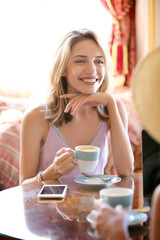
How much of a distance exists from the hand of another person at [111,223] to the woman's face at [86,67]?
1.02m

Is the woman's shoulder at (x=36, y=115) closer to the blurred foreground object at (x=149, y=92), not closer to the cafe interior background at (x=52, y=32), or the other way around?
the blurred foreground object at (x=149, y=92)

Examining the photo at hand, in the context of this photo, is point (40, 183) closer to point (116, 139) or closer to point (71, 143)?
point (71, 143)

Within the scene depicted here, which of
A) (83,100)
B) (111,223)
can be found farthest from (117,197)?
(83,100)

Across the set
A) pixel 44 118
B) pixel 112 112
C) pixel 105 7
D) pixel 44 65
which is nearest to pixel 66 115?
pixel 44 118

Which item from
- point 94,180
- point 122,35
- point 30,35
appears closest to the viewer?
point 94,180

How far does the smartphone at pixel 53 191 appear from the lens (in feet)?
3.90

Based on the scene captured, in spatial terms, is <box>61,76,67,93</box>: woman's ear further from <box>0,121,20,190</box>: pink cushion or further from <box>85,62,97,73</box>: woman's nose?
<box>0,121,20,190</box>: pink cushion

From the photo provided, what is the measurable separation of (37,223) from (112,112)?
83 centimetres

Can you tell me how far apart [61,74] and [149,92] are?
3.75 ft

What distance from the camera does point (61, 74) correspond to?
1804mm

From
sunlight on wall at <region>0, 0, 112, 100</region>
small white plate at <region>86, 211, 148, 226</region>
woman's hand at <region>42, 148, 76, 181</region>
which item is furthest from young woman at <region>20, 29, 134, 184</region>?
sunlight on wall at <region>0, 0, 112, 100</region>

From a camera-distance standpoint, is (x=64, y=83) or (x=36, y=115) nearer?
(x=36, y=115)

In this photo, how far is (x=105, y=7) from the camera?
3.50 meters

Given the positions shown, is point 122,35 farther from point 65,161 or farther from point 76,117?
point 65,161
